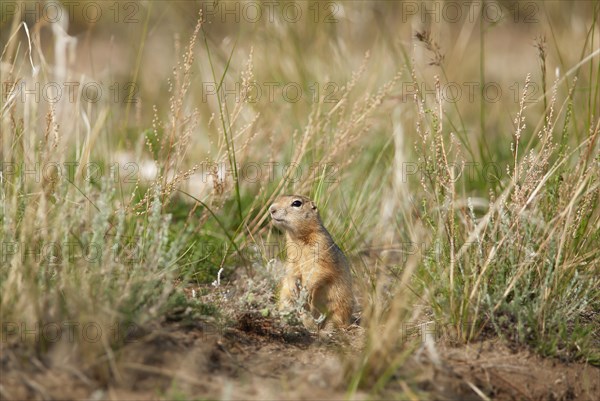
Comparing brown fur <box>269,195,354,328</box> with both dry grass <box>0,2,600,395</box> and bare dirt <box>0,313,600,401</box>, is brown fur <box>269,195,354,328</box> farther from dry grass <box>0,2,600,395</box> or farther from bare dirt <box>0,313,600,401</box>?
bare dirt <box>0,313,600,401</box>

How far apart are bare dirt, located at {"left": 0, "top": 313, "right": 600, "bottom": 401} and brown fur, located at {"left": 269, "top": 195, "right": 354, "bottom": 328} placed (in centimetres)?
44

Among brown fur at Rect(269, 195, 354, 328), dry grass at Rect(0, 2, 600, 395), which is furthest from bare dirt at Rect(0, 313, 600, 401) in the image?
brown fur at Rect(269, 195, 354, 328)

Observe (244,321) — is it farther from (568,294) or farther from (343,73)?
(343,73)

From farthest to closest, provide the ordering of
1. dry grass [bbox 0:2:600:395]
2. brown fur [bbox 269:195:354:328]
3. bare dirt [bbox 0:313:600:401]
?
brown fur [bbox 269:195:354:328], dry grass [bbox 0:2:600:395], bare dirt [bbox 0:313:600:401]

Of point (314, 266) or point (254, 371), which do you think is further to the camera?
point (314, 266)

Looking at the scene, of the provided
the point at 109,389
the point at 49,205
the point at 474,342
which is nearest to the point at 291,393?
the point at 109,389

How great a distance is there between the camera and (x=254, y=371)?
3246 mm

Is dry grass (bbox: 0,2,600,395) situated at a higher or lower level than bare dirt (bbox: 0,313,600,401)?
higher

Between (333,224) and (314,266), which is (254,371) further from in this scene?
(333,224)

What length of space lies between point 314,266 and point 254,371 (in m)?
1.15

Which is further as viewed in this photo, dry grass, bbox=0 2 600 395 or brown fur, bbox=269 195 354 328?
brown fur, bbox=269 195 354 328

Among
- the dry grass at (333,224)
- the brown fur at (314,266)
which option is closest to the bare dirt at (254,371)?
the dry grass at (333,224)

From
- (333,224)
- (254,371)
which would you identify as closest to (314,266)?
(333,224)

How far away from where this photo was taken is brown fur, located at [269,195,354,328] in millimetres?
4285
